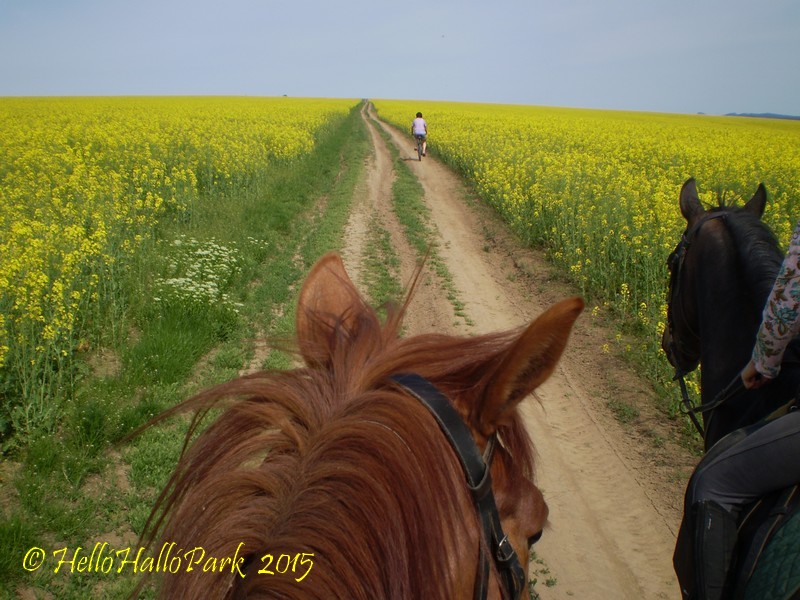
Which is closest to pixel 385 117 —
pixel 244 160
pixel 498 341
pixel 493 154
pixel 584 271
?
pixel 493 154

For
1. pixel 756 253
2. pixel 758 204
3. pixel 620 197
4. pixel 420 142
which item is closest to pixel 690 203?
pixel 758 204

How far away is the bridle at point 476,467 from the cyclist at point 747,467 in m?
1.20

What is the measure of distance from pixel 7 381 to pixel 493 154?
49.6 ft

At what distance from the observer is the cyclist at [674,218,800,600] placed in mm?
1895

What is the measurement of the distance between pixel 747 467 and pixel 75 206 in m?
7.95

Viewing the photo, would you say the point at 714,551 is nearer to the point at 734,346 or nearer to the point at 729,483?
the point at 729,483

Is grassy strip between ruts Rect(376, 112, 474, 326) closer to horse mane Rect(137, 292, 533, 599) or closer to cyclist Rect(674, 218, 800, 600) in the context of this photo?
cyclist Rect(674, 218, 800, 600)

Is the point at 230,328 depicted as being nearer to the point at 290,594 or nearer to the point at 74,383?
the point at 74,383

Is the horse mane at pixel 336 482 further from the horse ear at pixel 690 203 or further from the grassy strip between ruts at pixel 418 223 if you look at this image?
the grassy strip between ruts at pixel 418 223

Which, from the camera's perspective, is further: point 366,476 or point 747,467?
point 747,467

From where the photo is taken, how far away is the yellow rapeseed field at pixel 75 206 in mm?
4676

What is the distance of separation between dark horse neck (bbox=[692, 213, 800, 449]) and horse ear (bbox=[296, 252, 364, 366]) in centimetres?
171

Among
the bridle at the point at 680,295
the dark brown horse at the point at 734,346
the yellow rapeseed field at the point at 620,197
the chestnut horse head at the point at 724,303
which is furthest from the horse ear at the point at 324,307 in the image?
the yellow rapeseed field at the point at 620,197

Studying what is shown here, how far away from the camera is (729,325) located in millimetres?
2738
